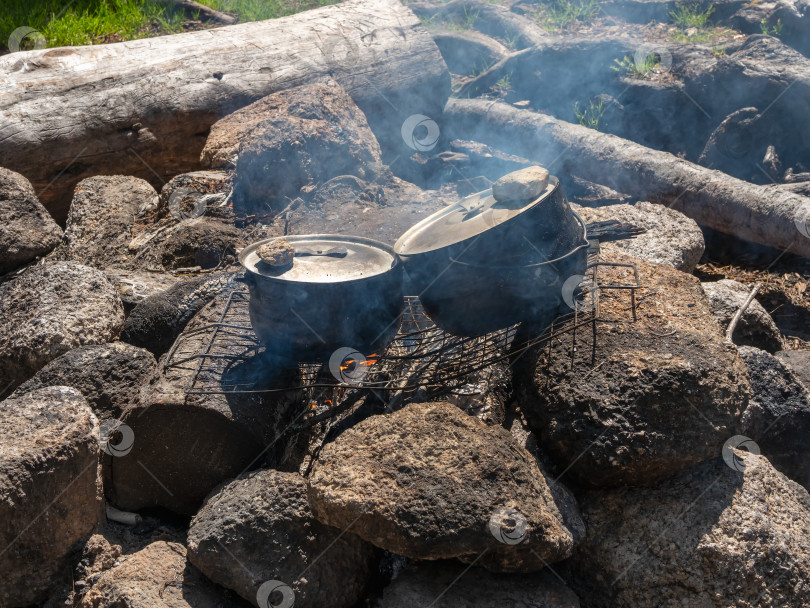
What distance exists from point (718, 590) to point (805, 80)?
5.71 meters

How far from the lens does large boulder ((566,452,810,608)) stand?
2.59m

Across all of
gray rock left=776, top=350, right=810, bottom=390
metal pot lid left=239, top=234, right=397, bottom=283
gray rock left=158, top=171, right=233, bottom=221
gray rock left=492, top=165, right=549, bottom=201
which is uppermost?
gray rock left=492, top=165, right=549, bottom=201

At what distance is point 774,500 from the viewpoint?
280 cm

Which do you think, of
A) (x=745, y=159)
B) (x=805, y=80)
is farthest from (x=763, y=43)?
(x=745, y=159)

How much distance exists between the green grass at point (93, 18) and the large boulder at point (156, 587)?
6.15 m

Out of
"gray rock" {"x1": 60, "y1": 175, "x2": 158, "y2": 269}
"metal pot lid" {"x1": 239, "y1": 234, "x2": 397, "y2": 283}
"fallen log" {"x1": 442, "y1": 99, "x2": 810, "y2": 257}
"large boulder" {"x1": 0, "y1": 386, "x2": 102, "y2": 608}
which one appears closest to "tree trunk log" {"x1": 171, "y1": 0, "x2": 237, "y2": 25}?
"fallen log" {"x1": 442, "y1": 99, "x2": 810, "y2": 257}

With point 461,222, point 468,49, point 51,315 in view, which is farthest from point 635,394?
point 468,49

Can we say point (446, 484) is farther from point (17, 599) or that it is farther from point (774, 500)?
point (17, 599)

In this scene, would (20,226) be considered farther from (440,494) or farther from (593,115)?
(593,115)

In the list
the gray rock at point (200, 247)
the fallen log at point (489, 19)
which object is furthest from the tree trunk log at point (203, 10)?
the gray rock at point (200, 247)

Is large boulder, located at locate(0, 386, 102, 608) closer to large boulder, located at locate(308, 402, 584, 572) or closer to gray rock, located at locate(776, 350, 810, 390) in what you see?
large boulder, located at locate(308, 402, 584, 572)

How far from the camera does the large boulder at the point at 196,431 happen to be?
9.62 feet

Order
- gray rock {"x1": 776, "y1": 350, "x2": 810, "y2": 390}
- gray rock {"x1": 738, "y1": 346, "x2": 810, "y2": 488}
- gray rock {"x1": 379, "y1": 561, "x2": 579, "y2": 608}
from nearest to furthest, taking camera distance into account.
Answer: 1. gray rock {"x1": 379, "y1": 561, "x2": 579, "y2": 608}
2. gray rock {"x1": 738, "y1": 346, "x2": 810, "y2": 488}
3. gray rock {"x1": 776, "y1": 350, "x2": 810, "y2": 390}

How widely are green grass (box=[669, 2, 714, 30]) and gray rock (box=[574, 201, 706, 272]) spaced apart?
19.8 feet
